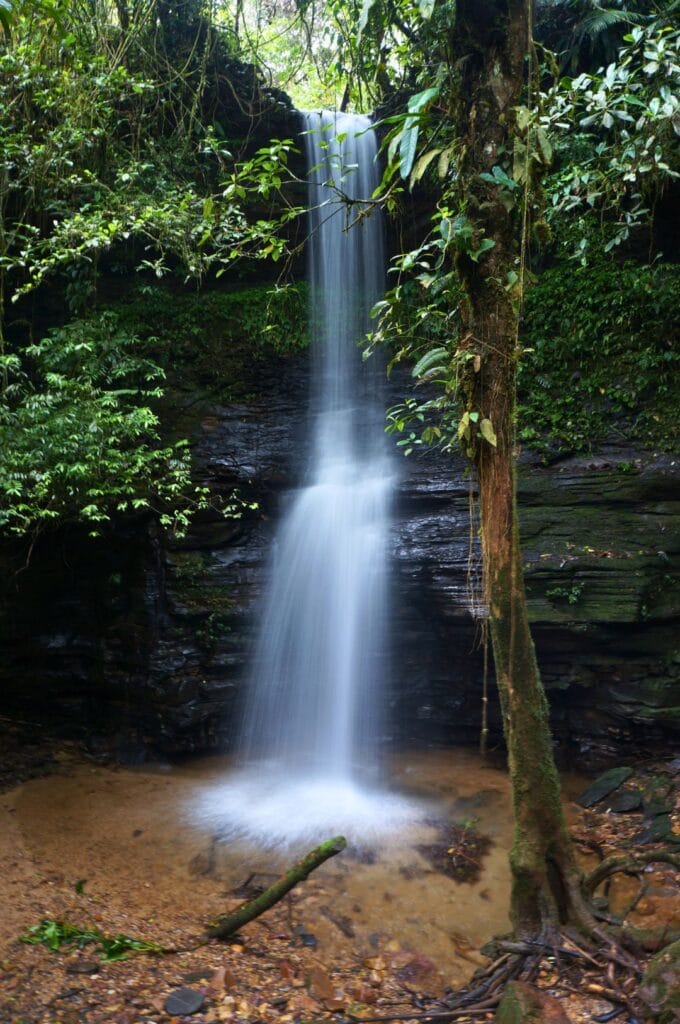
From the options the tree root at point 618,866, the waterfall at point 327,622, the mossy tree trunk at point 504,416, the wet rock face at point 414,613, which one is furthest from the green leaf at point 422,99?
the tree root at point 618,866

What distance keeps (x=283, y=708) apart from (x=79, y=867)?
2604 millimetres

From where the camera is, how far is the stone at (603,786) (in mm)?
5879

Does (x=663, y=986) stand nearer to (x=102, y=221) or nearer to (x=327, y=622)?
(x=327, y=622)

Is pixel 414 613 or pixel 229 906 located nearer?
pixel 229 906

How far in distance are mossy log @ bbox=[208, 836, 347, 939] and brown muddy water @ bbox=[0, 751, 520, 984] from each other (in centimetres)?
37

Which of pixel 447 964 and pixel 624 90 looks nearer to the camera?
pixel 447 964

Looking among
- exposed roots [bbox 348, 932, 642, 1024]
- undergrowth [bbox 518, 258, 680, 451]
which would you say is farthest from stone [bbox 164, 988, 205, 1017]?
undergrowth [bbox 518, 258, 680, 451]

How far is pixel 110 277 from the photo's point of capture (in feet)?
32.0

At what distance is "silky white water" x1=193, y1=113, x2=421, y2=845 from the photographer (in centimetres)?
627

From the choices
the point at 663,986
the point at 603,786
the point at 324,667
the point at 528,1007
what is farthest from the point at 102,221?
the point at 663,986

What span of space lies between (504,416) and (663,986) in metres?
2.67

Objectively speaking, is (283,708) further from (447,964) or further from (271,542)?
(447,964)

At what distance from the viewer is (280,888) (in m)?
4.05

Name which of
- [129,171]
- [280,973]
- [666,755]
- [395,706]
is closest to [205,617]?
[395,706]
